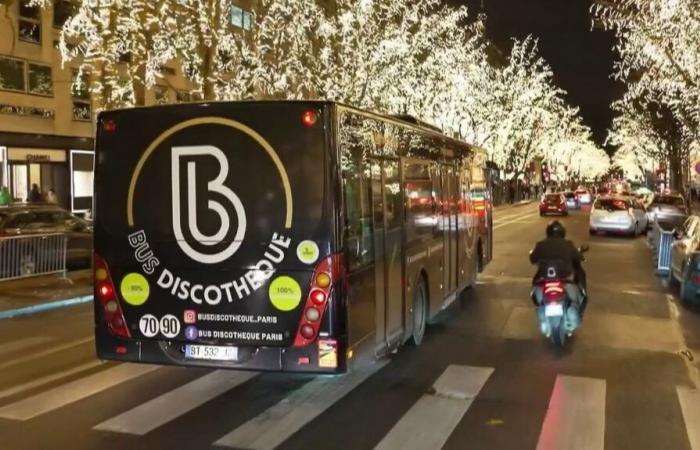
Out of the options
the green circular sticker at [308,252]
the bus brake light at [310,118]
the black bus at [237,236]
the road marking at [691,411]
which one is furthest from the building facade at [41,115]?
the road marking at [691,411]

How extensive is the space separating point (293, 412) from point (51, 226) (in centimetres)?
1348

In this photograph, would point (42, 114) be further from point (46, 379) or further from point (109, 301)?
point (109, 301)

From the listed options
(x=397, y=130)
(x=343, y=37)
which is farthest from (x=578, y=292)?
(x=343, y=37)

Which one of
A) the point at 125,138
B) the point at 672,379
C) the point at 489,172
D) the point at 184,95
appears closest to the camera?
the point at 125,138

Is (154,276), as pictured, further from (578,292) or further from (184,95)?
(184,95)

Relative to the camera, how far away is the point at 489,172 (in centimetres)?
1791

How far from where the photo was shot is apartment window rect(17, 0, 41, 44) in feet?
112

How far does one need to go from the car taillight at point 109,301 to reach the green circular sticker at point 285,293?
153 cm

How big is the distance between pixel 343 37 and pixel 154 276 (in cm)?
2176

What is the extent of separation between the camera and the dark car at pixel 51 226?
17984 mm

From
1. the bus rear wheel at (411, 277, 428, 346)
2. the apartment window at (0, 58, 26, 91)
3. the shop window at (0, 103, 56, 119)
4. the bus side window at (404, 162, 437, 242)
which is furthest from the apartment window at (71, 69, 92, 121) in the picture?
the bus rear wheel at (411, 277, 428, 346)

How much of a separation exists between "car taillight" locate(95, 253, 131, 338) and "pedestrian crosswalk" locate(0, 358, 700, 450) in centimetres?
71

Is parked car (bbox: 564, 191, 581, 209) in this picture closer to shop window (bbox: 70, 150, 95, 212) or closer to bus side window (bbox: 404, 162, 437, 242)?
shop window (bbox: 70, 150, 95, 212)

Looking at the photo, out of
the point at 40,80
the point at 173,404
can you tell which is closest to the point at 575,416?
the point at 173,404
